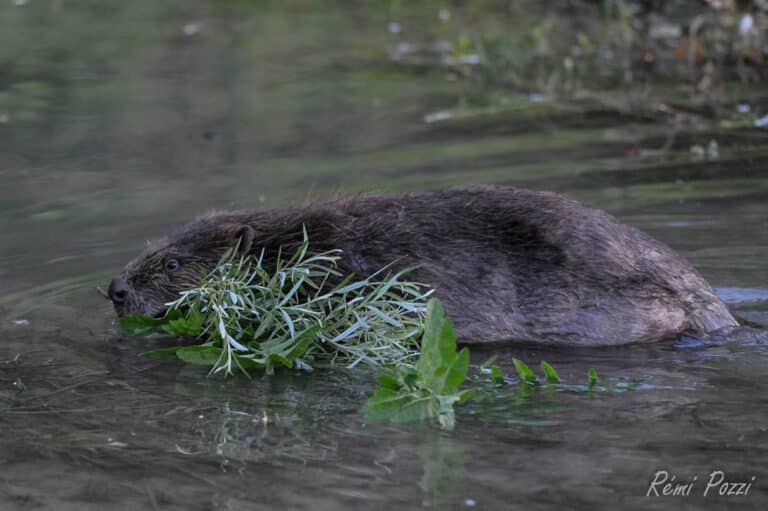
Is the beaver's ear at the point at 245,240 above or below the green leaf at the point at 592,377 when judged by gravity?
above

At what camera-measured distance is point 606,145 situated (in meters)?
9.75

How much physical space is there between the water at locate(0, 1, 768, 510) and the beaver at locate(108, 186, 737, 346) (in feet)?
0.50

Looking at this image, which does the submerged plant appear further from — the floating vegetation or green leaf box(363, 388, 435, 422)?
green leaf box(363, 388, 435, 422)

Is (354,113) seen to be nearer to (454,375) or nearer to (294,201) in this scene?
(294,201)

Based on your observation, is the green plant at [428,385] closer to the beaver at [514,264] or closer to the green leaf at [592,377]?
the green leaf at [592,377]

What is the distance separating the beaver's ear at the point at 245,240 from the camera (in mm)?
5855

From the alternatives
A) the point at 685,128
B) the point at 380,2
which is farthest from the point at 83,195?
the point at 380,2

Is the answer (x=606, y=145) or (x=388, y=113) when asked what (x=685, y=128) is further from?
(x=388, y=113)

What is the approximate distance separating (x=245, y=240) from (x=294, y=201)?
8.16ft

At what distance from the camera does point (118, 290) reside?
5945mm

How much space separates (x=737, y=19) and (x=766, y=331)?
268 inches

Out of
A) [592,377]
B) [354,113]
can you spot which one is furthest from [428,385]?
[354,113]
